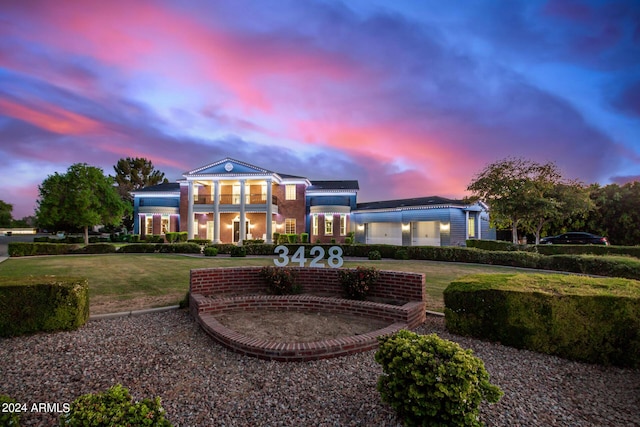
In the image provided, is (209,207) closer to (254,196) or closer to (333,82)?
(254,196)

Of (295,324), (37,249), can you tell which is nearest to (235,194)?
(37,249)

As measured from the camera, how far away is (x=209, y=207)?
101 ft

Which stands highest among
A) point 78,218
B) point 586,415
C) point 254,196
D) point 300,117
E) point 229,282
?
point 300,117

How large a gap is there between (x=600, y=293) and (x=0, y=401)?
710cm

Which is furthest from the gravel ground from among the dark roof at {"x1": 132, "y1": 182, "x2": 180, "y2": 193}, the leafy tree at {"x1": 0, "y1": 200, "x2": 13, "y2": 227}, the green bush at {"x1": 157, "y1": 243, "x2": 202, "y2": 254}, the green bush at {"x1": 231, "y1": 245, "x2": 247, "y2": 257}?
the leafy tree at {"x1": 0, "y1": 200, "x2": 13, "y2": 227}

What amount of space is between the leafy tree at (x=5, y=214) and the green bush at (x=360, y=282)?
97167 millimetres

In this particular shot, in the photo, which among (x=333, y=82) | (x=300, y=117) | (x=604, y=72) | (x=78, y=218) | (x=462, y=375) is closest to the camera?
(x=462, y=375)

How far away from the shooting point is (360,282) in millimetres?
6945

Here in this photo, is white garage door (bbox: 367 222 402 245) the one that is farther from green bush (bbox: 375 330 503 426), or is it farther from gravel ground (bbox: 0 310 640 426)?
green bush (bbox: 375 330 503 426)

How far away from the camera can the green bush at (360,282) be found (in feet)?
22.7

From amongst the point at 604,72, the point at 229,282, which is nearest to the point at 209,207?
the point at 229,282

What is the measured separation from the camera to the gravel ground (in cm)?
301

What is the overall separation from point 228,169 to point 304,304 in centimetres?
2571

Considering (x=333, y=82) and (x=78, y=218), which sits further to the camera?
(x=78, y=218)
